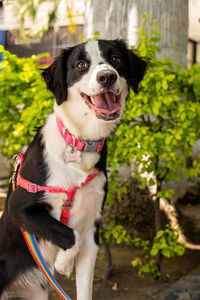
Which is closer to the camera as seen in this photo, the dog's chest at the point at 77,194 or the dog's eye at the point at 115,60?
the dog's chest at the point at 77,194

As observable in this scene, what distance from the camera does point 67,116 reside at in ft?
7.44

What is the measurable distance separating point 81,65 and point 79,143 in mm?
461

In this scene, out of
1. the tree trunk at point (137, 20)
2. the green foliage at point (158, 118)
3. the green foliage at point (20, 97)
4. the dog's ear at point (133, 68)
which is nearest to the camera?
the dog's ear at point (133, 68)

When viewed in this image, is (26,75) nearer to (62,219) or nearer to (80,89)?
(80,89)

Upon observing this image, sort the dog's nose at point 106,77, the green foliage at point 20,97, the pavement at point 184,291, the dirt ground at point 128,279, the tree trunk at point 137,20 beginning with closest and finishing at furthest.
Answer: the dog's nose at point 106,77, the pavement at point 184,291, the green foliage at point 20,97, the dirt ground at point 128,279, the tree trunk at point 137,20

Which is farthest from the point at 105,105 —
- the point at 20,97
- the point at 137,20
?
the point at 137,20

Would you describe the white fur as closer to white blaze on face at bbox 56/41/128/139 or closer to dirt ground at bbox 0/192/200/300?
white blaze on face at bbox 56/41/128/139

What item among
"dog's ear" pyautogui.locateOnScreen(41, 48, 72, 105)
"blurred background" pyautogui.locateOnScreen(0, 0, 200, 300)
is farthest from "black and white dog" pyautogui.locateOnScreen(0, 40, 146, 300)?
"blurred background" pyautogui.locateOnScreen(0, 0, 200, 300)

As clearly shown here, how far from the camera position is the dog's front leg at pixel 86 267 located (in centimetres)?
232

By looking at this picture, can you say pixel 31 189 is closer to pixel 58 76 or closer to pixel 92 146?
pixel 92 146

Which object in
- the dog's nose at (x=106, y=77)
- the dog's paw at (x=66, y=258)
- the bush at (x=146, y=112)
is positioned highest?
the dog's nose at (x=106, y=77)

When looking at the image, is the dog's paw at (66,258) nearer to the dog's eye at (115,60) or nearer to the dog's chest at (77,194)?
the dog's chest at (77,194)

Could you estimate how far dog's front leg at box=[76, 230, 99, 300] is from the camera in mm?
2318

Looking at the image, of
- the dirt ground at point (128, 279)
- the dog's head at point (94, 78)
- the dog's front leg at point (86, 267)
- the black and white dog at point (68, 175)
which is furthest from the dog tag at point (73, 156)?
the dirt ground at point (128, 279)
